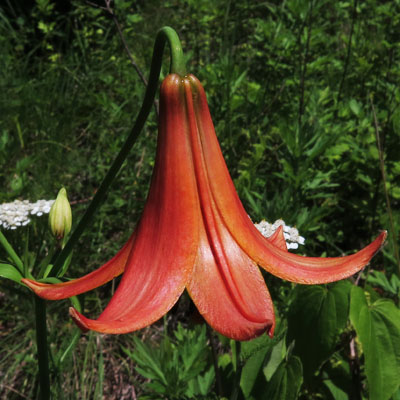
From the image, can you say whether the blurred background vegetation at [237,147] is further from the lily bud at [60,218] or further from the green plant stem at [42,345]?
the lily bud at [60,218]

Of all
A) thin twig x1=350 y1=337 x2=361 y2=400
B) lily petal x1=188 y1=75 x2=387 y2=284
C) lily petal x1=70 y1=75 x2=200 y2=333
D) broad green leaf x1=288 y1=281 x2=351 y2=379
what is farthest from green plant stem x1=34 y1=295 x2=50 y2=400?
thin twig x1=350 y1=337 x2=361 y2=400

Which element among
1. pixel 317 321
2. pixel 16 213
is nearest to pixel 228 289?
pixel 317 321

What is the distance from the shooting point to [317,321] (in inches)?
38.7

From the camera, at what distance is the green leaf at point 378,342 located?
94cm

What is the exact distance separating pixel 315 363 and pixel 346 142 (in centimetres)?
112

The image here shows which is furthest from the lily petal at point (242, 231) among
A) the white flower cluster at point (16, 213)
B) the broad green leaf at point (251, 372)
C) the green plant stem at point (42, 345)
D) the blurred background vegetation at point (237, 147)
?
the white flower cluster at point (16, 213)

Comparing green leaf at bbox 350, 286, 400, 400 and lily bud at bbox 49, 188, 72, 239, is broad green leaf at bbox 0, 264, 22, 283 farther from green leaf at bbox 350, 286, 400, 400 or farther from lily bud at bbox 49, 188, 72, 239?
green leaf at bbox 350, 286, 400, 400

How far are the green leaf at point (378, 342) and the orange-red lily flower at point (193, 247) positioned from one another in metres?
0.36

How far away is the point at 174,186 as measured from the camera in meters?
0.67

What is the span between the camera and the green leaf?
0.94 metres

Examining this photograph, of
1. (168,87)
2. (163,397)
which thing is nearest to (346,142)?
(163,397)

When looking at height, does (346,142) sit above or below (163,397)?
→ above

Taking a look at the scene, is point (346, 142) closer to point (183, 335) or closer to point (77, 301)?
point (183, 335)

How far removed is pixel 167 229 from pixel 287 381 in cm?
52
